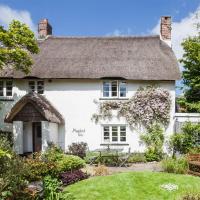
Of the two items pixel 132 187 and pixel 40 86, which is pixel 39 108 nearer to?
pixel 40 86

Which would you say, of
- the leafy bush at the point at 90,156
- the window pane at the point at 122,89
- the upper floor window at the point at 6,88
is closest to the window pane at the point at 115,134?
the leafy bush at the point at 90,156

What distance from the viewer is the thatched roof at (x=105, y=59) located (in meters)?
31.5

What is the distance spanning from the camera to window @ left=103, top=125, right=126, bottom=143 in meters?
31.6

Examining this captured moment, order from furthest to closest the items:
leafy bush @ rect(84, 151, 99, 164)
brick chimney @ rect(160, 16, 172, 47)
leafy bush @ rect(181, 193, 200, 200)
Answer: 1. brick chimney @ rect(160, 16, 172, 47)
2. leafy bush @ rect(84, 151, 99, 164)
3. leafy bush @ rect(181, 193, 200, 200)

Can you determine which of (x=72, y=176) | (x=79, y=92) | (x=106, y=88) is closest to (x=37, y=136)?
(x=79, y=92)

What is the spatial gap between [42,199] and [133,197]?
13.1 feet

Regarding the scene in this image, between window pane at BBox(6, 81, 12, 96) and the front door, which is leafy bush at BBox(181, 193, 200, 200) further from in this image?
window pane at BBox(6, 81, 12, 96)

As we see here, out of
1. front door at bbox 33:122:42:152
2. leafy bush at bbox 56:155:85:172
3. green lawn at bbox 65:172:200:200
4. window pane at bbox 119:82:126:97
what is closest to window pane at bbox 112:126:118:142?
window pane at bbox 119:82:126:97

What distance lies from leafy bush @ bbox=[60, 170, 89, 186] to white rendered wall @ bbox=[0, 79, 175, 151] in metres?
9.54

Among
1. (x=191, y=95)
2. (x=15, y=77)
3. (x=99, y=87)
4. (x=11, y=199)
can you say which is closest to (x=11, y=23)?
(x=15, y=77)

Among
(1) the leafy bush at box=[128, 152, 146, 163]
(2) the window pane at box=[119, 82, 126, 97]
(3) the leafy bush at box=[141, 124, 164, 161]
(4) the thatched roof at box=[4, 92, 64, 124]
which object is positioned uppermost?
(2) the window pane at box=[119, 82, 126, 97]

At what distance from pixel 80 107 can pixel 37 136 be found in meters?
4.00

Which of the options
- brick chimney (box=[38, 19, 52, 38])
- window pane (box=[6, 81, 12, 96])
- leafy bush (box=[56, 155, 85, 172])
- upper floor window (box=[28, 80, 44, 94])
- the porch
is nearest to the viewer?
leafy bush (box=[56, 155, 85, 172])

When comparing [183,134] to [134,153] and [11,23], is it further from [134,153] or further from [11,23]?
[11,23]
